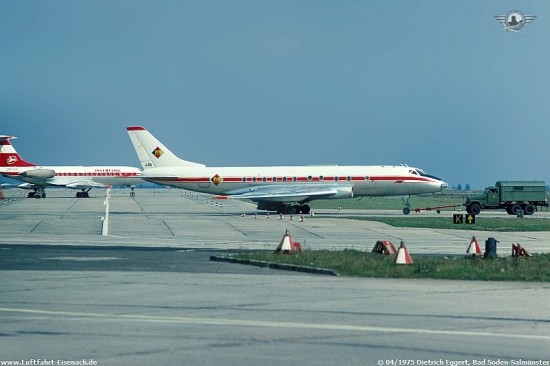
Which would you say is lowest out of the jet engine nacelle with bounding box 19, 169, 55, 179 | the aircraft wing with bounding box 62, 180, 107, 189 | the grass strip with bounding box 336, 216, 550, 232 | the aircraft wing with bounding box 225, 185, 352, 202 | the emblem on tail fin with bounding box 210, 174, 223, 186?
the grass strip with bounding box 336, 216, 550, 232

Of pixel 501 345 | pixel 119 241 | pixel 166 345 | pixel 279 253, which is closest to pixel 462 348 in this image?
pixel 501 345

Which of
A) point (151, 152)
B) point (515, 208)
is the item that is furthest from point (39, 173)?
point (515, 208)

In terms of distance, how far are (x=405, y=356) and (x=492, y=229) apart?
35.5 m

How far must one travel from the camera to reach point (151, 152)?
227 feet

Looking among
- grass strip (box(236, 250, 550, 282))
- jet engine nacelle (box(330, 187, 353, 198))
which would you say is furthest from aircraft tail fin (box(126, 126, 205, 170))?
grass strip (box(236, 250, 550, 282))

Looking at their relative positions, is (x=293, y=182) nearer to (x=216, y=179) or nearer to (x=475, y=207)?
(x=216, y=179)

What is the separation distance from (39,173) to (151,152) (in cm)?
5314

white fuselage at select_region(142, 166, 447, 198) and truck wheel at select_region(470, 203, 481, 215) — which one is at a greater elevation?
white fuselage at select_region(142, 166, 447, 198)

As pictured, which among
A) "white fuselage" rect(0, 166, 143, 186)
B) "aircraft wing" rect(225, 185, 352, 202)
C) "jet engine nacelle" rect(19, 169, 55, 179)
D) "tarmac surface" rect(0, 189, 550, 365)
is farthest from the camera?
"white fuselage" rect(0, 166, 143, 186)

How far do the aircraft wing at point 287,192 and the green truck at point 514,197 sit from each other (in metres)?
9.60

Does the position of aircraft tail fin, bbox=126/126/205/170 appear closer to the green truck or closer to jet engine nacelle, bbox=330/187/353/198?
jet engine nacelle, bbox=330/187/353/198

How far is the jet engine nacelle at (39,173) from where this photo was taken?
117812 mm

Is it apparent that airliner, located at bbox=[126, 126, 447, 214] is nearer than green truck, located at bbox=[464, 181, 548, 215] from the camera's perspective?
Yes

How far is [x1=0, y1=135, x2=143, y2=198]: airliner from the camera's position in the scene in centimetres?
11825
